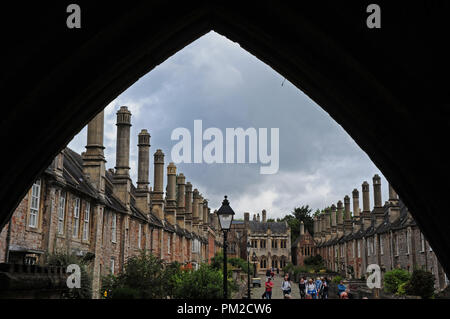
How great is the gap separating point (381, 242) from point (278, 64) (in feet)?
151

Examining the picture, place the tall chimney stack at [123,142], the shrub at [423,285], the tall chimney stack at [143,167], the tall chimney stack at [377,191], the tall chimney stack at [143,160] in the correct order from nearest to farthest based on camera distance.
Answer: the shrub at [423,285]
the tall chimney stack at [123,142]
the tall chimney stack at [143,167]
the tall chimney stack at [143,160]
the tall chimney stack at [377,191]

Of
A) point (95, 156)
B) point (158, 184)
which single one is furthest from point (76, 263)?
point (158, 184)

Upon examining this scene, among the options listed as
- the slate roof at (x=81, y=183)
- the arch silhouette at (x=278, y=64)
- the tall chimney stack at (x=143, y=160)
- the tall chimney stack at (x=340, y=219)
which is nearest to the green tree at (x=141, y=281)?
the slate roof at (x=81, y=183)

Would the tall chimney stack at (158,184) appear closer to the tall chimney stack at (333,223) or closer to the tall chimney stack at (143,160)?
the tall chimney stack at (143,160)

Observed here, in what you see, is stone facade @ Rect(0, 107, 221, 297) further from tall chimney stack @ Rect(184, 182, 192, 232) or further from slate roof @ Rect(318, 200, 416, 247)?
slate roof @ Rect(318, 200, 416, 247)

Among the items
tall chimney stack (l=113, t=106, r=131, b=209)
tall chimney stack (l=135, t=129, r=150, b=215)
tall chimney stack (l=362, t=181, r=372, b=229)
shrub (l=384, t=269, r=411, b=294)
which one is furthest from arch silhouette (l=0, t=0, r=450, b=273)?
tall chimney stack (l=362, t=181, r=372, b=229)

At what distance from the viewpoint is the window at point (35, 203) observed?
1733 centimetres

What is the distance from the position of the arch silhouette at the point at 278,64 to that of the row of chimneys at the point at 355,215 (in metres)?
41.1

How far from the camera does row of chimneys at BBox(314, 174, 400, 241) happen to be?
45.9 metres

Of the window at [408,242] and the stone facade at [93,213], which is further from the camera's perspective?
the window at [408,242]

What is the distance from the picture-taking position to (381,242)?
47.3m

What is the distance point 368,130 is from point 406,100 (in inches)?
26.6

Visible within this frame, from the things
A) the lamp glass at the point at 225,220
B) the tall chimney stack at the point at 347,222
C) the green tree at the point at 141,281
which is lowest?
the green tree at the point at 141,281

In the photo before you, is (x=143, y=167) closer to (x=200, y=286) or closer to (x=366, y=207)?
(x=200, y=286)
